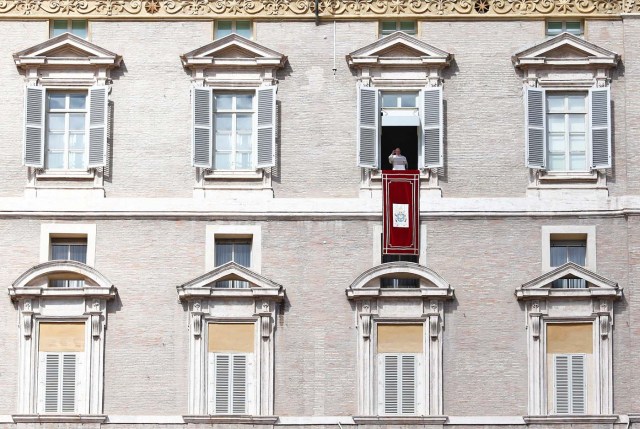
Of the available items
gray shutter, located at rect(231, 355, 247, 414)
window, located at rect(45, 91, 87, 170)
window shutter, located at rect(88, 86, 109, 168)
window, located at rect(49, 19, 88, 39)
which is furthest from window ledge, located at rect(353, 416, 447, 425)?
window, located at rect(49, 19, 88, 39)

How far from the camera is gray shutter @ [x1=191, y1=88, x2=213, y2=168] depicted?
216 feet

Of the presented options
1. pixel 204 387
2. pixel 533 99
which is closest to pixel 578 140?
pixel 533 99

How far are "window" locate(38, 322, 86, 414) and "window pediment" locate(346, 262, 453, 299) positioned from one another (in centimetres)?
696

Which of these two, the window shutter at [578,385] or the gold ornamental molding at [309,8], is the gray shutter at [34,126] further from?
the window shutter at [578,385]

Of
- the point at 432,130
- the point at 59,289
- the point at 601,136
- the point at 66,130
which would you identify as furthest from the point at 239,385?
the point at 601,136

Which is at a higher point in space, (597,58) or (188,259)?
(597,58)

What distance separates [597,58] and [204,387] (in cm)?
1305

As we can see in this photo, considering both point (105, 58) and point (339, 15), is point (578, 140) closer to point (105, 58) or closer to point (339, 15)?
point (339, 15)

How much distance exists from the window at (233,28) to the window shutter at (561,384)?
1156 centimetres

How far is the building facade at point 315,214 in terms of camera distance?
213 ft

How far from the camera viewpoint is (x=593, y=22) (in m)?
66.9

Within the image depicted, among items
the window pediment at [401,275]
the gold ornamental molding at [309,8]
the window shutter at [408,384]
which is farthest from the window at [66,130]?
the window shutter at [408,384]

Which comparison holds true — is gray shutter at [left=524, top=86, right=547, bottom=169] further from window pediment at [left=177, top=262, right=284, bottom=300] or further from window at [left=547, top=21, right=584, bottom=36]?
window pediment at [left=177, top=262, right=284, bottom=300]

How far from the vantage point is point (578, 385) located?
212 feet
